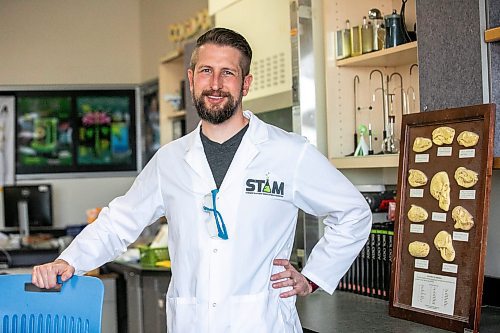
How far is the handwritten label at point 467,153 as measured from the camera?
2193mm

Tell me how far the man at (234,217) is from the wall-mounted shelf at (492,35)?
560 millimetres

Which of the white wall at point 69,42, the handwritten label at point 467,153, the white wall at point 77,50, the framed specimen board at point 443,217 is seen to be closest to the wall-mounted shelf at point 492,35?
the framed specimen board at point 443,217

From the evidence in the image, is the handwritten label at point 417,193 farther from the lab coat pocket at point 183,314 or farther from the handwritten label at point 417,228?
the lab coat pocket at point 183,314

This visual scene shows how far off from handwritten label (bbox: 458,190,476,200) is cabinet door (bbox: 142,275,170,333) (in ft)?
6.74

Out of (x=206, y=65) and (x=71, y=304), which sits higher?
(x=206, y=65)

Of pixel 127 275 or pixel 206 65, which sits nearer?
pixel 206 65

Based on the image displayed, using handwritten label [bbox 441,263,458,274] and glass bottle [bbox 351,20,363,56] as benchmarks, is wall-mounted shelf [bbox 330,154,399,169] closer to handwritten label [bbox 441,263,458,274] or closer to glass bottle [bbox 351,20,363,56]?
glass bottle [bbox 351,20,363,56]

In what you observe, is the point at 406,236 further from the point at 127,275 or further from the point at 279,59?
the point at 127,275

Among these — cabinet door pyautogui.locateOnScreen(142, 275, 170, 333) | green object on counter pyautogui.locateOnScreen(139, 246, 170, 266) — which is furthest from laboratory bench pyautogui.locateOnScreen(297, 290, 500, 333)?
green object on counter pyautogui.locateOnScreen(139, 246, 170, 266)

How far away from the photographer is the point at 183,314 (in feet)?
6.68

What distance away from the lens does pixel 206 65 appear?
2041 mm

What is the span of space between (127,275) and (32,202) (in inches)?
92.9

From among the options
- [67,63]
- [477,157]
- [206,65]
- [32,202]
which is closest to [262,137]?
[206,65]

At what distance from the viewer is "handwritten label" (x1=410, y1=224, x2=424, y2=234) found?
2379 mm
